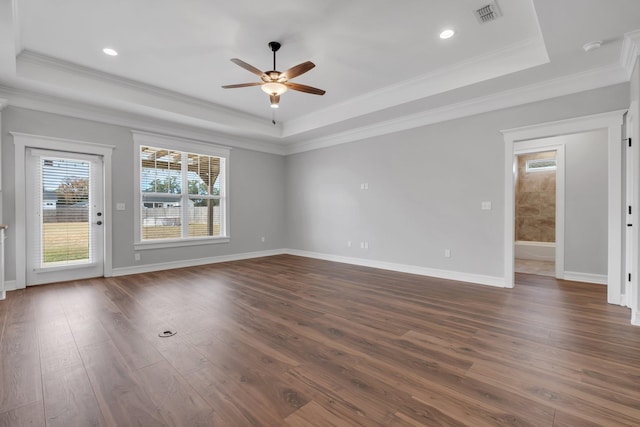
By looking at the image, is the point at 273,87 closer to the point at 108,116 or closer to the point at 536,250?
the point at 108,116

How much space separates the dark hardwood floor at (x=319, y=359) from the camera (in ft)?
5.21

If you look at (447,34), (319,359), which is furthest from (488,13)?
(319,359)

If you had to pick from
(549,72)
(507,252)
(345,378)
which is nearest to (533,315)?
(507,252)

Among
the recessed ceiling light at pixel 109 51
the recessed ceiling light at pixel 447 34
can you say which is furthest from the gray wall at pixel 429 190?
the recessed ceiling light at pixel 109 51

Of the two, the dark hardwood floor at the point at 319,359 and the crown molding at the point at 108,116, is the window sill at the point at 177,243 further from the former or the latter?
the crown molding at the point at 108,116

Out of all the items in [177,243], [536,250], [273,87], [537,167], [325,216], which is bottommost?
[536,250]

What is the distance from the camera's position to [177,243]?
19.0ft

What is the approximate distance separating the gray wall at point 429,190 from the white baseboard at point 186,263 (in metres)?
1.46

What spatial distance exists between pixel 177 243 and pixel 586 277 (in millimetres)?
7341

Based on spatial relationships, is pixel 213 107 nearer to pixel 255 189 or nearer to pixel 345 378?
pixel 255 189

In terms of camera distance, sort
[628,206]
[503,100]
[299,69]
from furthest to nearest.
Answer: [503,100]
[628,206]
[299,69]

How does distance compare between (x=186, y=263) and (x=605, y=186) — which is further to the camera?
(x=186, y=263)

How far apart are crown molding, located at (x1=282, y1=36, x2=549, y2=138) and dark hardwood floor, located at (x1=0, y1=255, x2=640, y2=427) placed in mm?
2926

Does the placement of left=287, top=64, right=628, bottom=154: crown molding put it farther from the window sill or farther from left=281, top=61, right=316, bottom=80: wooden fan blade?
the window sill
